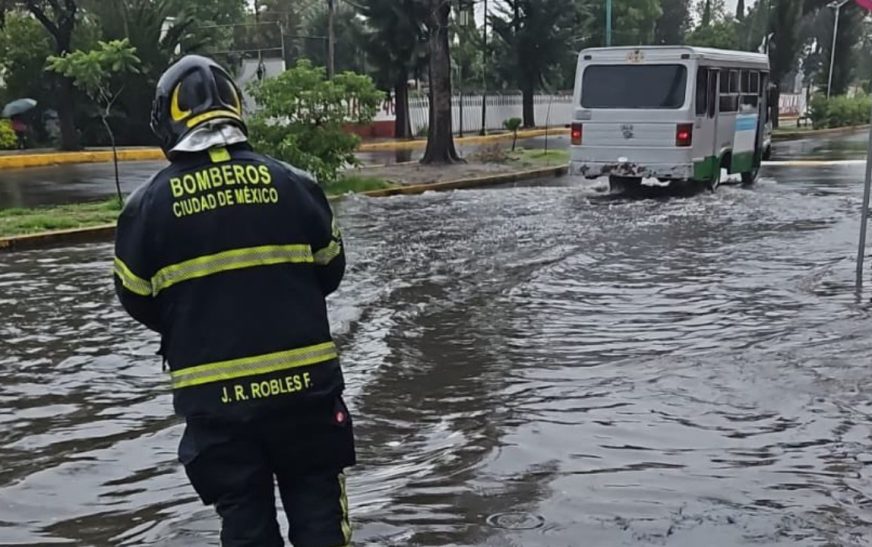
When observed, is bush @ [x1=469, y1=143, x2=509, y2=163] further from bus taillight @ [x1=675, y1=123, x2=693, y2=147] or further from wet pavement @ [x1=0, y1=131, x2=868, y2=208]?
bus taillight @ [x1=675, y1=123, x2=693, y2=147]

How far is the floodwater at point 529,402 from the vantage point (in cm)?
460

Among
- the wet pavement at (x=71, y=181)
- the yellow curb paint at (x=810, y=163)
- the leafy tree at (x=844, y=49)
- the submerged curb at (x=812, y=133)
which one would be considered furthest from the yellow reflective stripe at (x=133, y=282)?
the leafy tree at (x=844, y=49)

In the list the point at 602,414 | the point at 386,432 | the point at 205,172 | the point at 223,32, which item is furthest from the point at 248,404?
the point at 223,32

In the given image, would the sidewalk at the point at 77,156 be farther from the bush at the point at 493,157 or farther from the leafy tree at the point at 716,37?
the leafy tree at the point at 716,37

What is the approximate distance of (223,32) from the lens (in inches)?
1558

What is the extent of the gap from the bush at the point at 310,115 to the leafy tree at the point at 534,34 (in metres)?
27.7

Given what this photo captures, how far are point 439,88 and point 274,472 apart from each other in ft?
73.9

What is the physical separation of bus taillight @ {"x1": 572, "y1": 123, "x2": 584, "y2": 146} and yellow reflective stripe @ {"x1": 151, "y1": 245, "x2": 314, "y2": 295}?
1555cm

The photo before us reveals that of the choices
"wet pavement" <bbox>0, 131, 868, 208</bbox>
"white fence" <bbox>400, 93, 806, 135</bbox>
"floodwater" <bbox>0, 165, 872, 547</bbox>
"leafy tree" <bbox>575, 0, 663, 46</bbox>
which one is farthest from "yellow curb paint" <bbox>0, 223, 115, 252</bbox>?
"leafy tree" <bbox>575, 0, 663, 46</bbox>

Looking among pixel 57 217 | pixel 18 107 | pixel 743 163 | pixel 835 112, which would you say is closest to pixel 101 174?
pixel 18 107

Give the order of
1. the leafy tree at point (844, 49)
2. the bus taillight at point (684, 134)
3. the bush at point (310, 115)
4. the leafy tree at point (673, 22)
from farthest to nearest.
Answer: the leafy tree at point (673, 22) → the leafy tree at point (844, 49) → the bus taillight at point (684, 134) → the bush at point (310, 115)

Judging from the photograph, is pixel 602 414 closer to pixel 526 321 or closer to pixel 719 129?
pixel 526 321

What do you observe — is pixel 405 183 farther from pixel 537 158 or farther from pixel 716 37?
pixel 716 37

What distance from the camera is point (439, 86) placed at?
25.0 m
